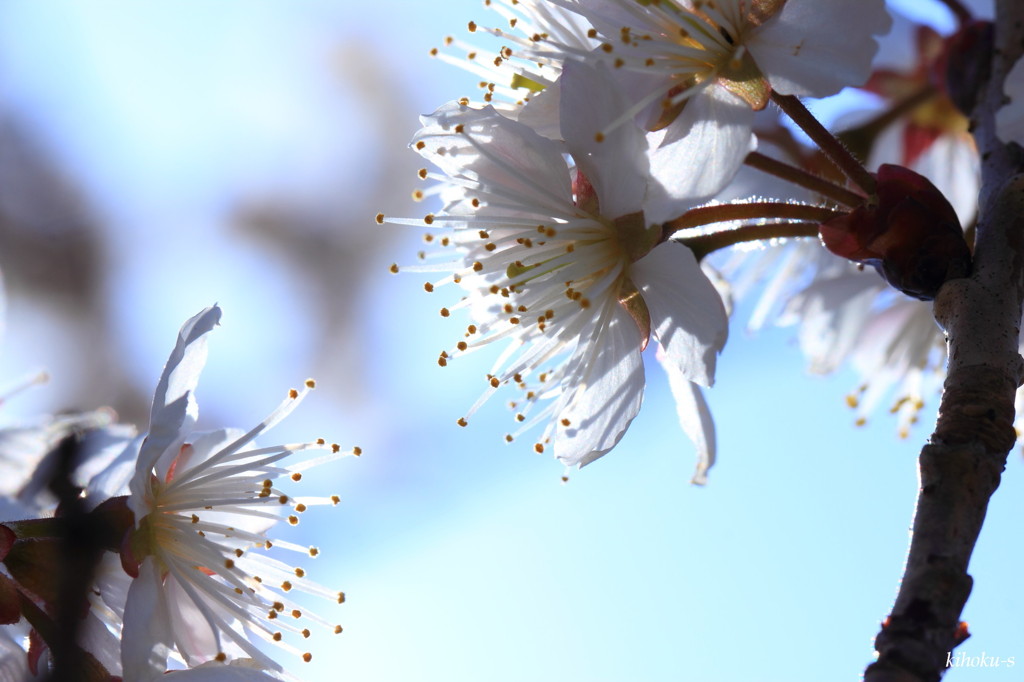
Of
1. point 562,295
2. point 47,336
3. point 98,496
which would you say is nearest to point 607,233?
point 562,295

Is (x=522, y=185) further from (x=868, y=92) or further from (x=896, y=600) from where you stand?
(x=868, y=92)

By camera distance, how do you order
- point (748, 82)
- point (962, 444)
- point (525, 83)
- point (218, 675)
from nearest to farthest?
point (962, 444) < point (218, 675) < point (748, 82) < point (525, 83)

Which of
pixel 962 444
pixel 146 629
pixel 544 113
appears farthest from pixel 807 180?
pixel 146 629

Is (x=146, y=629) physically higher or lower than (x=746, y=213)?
lower

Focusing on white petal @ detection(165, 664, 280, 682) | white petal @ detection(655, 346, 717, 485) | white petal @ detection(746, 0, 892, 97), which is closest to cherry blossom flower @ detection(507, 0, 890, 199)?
white petal @ detection(746, 0, 892, 97)

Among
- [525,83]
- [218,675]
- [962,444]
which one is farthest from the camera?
[525,83]

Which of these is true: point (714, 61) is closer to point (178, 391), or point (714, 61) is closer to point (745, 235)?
point (745, 235)
